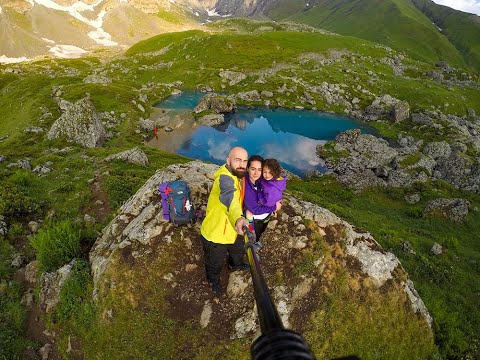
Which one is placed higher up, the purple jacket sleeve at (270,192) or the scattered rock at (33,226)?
the purple jacket sleeve at (270,192)

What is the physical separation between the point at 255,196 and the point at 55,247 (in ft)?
29.4

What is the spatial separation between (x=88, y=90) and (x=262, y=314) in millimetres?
83773

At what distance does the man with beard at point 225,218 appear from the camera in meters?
8.49

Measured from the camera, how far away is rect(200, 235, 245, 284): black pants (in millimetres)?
9969

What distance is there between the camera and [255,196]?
36.0 feet

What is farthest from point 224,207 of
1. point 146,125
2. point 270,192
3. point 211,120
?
point 211,120

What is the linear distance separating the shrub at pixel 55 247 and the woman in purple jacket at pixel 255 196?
801cm

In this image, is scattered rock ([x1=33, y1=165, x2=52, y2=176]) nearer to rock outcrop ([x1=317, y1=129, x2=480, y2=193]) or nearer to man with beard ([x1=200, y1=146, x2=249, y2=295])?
man with beard ([x1=200, y1=146, x2=249, y2=295])

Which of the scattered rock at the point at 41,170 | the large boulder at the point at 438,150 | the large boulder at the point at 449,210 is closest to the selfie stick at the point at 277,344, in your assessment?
the scattered rock at the point at 41,170

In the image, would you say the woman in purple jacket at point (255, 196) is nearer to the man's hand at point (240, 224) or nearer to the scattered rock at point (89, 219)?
the man's hand at point (240, 224)

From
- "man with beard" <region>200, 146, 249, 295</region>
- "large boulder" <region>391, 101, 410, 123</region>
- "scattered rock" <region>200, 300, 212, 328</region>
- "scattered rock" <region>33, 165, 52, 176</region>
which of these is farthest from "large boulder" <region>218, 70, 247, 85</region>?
"scattered rock" <region>200, 300, 212, 328</region>

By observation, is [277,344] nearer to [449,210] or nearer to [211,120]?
[449,210]

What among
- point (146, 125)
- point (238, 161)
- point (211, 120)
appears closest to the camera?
point (238, 161)

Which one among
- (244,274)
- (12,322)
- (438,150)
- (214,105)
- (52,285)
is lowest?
(214,105)
